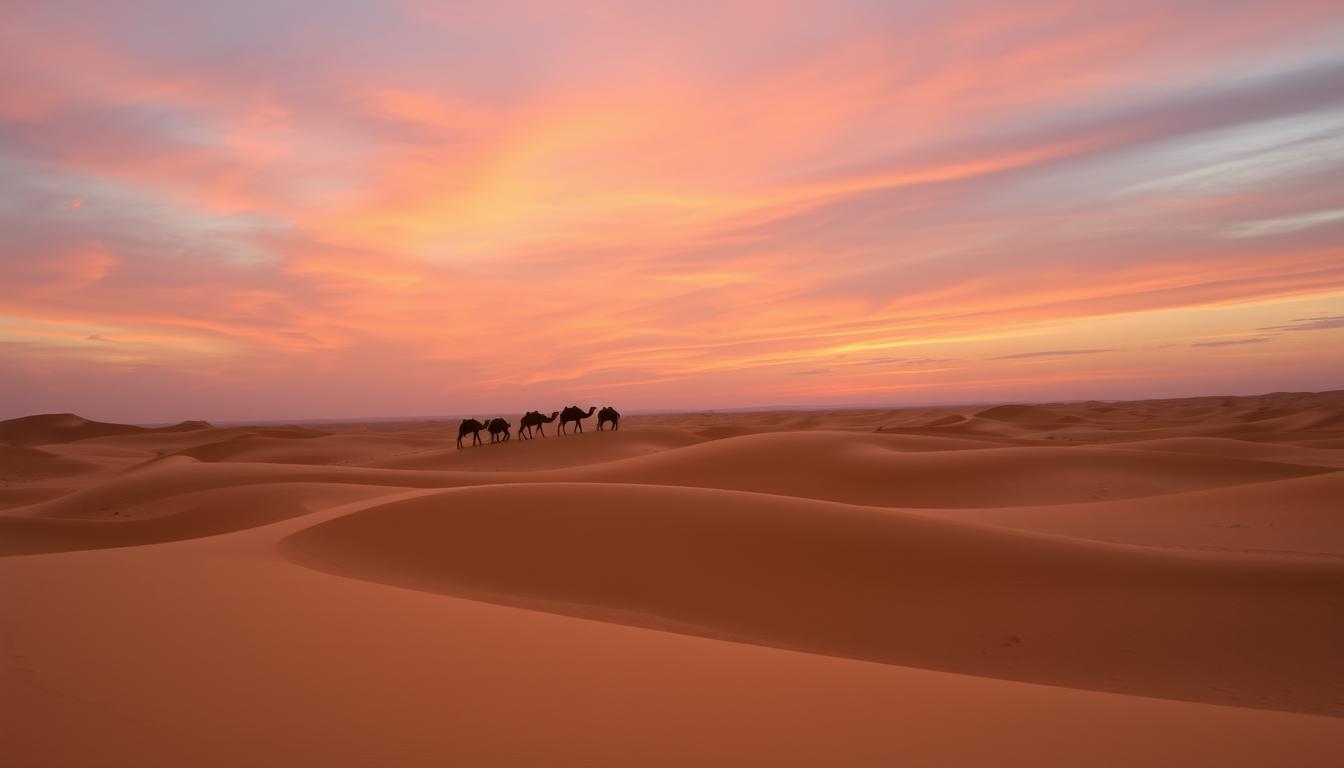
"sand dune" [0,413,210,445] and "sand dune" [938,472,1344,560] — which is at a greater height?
"sand dune" [0,413,210,445]

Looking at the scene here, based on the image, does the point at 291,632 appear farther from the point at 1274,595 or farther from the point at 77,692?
the point at 1274,595

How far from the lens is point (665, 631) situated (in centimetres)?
684

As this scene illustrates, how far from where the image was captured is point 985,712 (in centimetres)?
418

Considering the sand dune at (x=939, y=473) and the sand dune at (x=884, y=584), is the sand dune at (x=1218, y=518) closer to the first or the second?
the sand dune at (x=884, y=584)

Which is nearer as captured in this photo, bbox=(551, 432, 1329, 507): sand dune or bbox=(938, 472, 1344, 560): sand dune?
bbox=(938, 472, 1344, 560): sand dune

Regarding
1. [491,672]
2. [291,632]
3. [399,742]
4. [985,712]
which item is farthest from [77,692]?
[985,712]

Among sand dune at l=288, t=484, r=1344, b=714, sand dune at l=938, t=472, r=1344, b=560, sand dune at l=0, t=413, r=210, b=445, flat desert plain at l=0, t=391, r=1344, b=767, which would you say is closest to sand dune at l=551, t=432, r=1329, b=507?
sand dune at l=938, t=472, r=1344, b=560

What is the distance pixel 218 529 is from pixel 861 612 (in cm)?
1425

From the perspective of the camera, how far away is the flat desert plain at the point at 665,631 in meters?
3.54

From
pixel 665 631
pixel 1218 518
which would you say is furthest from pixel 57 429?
pixel 1218 518

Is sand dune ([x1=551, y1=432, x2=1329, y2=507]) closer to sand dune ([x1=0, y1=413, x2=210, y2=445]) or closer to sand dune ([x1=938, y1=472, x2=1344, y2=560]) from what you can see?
sand dune ([x1=938, y1=472, x2=1344, y2=560])

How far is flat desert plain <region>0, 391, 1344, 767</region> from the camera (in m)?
3.54

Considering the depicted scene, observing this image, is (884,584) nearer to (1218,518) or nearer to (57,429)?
(1218,518)

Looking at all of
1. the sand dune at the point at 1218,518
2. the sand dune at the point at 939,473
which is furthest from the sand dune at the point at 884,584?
the sand dune at the point at 939,473
